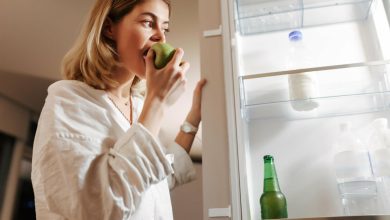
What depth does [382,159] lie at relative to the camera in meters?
0.76

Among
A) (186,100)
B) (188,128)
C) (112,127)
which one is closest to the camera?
(112,127)

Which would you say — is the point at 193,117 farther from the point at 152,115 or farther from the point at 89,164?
the point at 89,164

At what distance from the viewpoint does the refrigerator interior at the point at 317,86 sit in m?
0.83

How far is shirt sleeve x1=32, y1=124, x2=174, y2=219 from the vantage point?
60 centimetres

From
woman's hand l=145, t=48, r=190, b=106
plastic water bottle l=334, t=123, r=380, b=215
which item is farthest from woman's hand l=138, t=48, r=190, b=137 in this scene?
plastic water bottle l=334, t=123, r=380, b=215

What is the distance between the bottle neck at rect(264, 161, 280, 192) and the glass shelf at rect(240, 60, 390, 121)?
0.46 ft

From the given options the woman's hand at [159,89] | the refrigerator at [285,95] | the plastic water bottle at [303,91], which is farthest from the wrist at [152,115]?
the plastic water bottle at [303,91]

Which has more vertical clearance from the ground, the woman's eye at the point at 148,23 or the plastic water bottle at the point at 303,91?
the woman's eye at the point at 148,23

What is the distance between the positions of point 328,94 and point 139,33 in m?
0.50

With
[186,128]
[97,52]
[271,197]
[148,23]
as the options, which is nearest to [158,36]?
→ [148,23]

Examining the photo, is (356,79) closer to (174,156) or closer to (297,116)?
(297,116)

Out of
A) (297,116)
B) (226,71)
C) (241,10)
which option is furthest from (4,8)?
(297,116)

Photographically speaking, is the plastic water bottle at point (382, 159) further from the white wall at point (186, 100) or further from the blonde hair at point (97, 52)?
the blonde hair at point (97, 52)

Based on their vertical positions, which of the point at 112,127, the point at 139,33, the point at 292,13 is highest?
the point at 292,13
